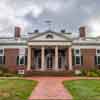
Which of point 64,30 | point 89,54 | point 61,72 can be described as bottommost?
point 61,72

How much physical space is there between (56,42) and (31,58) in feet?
14.7

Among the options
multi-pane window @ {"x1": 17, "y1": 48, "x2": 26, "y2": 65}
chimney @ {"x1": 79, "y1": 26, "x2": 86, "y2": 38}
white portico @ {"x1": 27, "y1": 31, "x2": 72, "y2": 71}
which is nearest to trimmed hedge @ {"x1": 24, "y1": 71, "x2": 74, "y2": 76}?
white portico @ {"x1": 27, "y1": 31, "x2": 72, "y2": 71}

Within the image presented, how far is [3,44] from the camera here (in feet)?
117

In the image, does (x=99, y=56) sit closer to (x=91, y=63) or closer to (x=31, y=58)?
(x=91, y=63)

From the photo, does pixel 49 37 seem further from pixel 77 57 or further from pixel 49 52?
pixel 77 57

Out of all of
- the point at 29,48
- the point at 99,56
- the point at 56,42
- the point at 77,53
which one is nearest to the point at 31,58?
the point at 29,48

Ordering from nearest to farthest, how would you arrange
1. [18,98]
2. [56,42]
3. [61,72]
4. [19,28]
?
[18,98], [61,72], [56,42], [19,28]

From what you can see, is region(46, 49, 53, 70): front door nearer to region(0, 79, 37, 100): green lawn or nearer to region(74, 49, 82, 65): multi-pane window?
region(74, 49, 82, 65): multi-pane window

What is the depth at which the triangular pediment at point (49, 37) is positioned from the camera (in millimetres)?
33616

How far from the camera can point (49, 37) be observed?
3419cm

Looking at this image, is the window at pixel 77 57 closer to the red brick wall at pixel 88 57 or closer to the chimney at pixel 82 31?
the red brick wall at pixel 88 57

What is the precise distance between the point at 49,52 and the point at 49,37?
2853 millimetres

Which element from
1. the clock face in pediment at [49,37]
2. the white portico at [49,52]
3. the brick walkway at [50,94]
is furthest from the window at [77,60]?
the brick walkway at [50,94]

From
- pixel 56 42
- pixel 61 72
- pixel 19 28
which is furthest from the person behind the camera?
pixel 19 28
